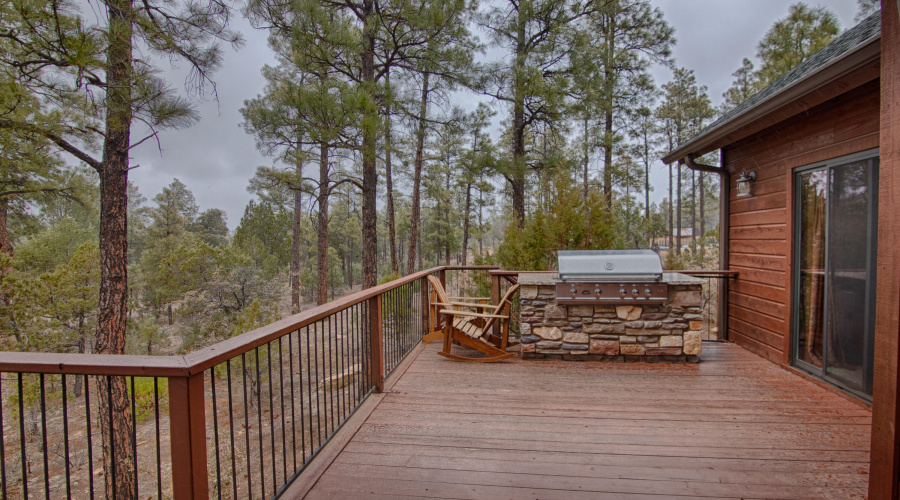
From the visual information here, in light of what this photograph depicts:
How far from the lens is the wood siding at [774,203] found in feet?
9.66

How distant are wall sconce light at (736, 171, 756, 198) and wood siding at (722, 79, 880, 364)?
0.18 feet

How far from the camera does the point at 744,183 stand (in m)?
4.11

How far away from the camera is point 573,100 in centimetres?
924

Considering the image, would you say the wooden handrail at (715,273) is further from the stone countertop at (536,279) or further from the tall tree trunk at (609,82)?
the tall tree trunk at (609,82)

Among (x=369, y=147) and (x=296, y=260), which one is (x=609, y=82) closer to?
(x=369, y=147)

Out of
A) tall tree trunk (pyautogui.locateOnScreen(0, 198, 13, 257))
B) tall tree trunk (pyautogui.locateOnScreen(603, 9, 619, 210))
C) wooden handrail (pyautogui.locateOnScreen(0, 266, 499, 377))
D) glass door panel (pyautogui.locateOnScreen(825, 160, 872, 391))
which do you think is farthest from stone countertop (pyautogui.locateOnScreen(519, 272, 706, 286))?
tall tree trunk (pyautogui.locateOnScreen(0, 198, 13, 257))

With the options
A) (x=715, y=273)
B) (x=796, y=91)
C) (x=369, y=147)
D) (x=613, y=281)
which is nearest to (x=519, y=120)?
(x=369, y=147)

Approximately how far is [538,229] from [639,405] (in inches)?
151

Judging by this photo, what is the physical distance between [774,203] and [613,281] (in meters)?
1.68

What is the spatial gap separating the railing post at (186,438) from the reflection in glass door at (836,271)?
13.1 ft

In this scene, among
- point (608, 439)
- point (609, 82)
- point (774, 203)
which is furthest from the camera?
point (609, 82)

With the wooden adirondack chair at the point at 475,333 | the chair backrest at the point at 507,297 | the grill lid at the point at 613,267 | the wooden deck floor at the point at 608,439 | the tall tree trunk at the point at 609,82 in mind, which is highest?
the tall tree trunk at the point at 609,82

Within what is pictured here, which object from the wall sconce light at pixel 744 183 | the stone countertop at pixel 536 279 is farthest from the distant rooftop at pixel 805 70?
the stone countertop at pixel 536 279

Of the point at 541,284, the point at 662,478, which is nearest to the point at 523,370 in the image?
the point at 541,284
